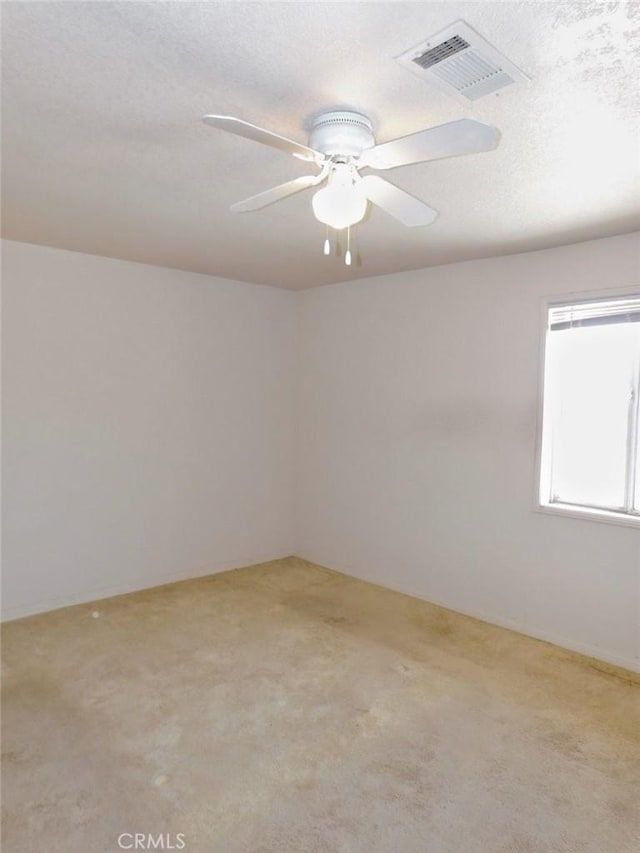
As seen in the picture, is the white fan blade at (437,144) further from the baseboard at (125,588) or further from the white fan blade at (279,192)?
the baseboard at (125,588)

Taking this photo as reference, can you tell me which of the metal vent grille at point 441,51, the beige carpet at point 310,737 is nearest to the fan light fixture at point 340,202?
the metal vent grille at point 441,51

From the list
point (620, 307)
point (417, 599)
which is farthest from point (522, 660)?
point (620, 307)

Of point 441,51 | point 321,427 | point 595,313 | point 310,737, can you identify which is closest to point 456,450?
point 595,313

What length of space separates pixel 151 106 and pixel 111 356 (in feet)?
8.04

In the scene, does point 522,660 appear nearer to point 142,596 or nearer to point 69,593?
point 142,596

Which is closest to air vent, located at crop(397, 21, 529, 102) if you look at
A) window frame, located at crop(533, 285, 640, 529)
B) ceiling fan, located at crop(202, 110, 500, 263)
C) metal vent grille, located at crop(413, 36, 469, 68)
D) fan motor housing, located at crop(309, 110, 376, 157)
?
metal vent grille, located at crop(413, 36, 469, 68)

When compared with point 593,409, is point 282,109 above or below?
above

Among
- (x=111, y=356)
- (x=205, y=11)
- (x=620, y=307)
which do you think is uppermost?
(x=205, y=11)

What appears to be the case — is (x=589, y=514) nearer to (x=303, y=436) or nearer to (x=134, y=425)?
(x=303, y=436)

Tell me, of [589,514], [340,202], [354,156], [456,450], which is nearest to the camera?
[340,202]

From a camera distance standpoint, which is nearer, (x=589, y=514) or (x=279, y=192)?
(x=279, y=192)

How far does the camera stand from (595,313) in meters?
3.26

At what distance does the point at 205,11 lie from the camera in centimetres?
133

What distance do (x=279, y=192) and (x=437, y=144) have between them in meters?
0.59
